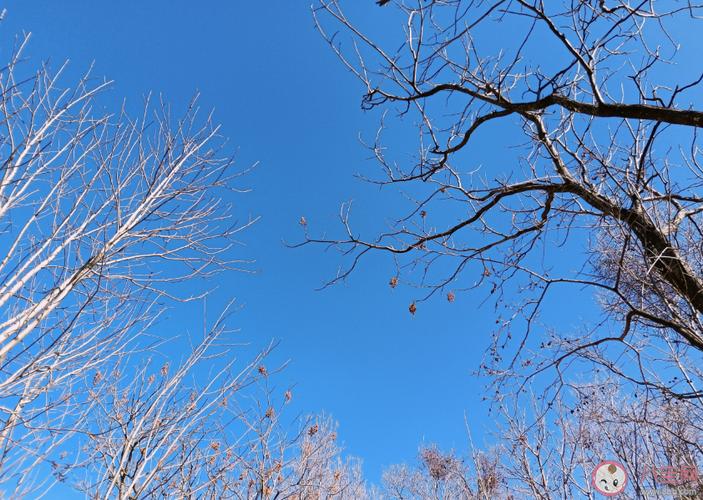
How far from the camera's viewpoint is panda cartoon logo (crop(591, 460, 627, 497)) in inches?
168

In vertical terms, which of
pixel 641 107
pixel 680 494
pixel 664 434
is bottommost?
pixel 680 494

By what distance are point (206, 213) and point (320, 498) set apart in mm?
7699

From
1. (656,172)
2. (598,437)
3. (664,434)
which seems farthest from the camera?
(598,437)

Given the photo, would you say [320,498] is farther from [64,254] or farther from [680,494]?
[64,254]

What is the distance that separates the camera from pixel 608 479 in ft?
14.8

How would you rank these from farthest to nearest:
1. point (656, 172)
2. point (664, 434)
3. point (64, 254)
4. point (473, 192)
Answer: point (664, 434)
point (473, 192)
point (64, 254)
point (656, 172)

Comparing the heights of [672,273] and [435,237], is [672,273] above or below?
below

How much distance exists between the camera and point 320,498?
8461mm

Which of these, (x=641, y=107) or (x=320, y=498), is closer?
(x=641, y=107)

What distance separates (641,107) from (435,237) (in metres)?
1.41

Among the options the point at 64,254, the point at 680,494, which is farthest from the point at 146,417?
the point at 680,494

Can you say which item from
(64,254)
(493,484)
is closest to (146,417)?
(64,254)

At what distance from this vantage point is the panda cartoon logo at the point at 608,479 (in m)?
4.27

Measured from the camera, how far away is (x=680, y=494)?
5.11m
